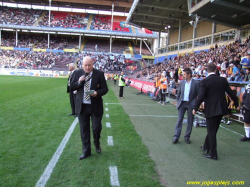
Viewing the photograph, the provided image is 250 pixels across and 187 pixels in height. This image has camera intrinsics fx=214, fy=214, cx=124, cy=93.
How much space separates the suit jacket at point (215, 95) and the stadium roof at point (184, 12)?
57.6 feet

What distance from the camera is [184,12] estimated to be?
33906mm

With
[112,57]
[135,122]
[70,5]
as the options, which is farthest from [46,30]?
[135,122]

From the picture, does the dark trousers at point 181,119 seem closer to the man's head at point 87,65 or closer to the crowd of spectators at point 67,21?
the man's head at point 87,65

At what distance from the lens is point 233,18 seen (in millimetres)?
23625

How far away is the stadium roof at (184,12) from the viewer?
20456 mm

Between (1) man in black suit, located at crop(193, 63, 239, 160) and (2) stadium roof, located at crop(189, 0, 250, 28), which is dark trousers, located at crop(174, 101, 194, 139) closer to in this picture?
(1) man in black suit, located at crop(193, 63, 239, 160)

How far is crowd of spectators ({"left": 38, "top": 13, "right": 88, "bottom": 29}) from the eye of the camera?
55213 millimetres

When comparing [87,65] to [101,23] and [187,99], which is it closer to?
[187,99]

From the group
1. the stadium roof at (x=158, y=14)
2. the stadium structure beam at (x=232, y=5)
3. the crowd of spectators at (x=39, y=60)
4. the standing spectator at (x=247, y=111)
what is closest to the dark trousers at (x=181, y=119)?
the standing spectator at (x=247, y=111)

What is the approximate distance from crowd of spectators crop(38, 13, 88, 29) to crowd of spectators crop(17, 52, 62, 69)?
1008cm

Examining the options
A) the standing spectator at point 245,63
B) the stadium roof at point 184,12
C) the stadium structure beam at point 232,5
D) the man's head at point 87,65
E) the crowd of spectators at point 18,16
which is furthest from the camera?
the crowd of spectators at point 18,16

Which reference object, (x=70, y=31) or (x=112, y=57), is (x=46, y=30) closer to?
(x=70, y=31)

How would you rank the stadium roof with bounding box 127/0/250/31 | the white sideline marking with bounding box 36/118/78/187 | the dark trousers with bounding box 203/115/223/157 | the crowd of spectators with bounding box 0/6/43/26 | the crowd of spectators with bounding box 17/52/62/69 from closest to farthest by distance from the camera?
the white sideline marking with bounding box 36/118/78/187, the dark trousers with bounding box 203/115/223/157, the stadium roof with bounding box 127/0/250/31, the crowd of spectators with bounding box 17/52/62/69, the crowd of spectators with bounding box 0/6/43/26

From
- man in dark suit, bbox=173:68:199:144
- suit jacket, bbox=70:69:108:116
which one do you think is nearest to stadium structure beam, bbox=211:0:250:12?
man in dark suit, bbox=173:68:199:144
